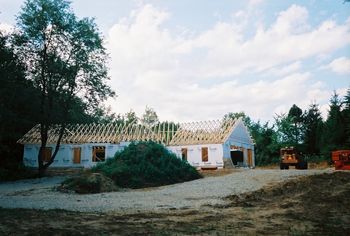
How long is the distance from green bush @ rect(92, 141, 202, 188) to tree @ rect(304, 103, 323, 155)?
1945 centimetres

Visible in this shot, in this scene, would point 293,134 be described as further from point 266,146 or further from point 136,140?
point 136,140

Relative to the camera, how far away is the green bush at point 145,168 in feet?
53.0

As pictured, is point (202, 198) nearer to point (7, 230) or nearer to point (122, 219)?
point (122, 219)

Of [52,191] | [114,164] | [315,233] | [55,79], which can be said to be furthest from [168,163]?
[315,233]

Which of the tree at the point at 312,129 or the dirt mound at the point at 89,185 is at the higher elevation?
the tree at the point at 312,129

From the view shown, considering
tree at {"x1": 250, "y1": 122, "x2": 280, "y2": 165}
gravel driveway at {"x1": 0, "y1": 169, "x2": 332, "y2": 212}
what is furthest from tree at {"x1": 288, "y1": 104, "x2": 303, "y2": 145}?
gravel driveway at {"x1": 0, "y1": 169, "x2": 332, "y2": 212}

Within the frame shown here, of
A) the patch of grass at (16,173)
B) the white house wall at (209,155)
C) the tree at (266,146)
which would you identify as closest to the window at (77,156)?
the patch of grass at (16,173)

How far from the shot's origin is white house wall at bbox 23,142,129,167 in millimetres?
26734

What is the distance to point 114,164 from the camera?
17.4 metres

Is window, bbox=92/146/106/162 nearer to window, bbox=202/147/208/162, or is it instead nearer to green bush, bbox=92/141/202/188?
window, bbox=202/147/208/162

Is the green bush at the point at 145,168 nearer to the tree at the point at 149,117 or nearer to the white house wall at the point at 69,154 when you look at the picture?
the white house wall at the point at 69,154

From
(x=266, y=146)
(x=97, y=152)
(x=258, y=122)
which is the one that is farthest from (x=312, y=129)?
(x=97, y=152)

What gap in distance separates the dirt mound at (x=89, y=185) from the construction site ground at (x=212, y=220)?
623 cm

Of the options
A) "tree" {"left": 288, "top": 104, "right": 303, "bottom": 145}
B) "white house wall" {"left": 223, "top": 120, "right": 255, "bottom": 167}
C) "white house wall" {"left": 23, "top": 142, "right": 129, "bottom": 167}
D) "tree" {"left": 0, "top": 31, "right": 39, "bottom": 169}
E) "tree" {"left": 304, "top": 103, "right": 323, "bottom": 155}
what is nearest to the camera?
"tree" {"left": 0, "top": 31, "right": 39, "bottom": 169}
